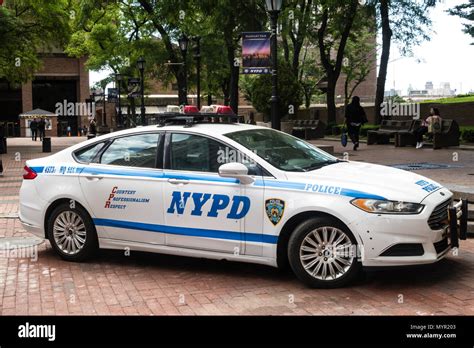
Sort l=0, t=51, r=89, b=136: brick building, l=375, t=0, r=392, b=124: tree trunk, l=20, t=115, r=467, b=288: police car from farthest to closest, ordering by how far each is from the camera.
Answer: l=0, t=51, r=89, b=136: brick building → l=375, t=0, r=392, b=124: tree trunk → l=20, t=115, r=467, b=288: police car

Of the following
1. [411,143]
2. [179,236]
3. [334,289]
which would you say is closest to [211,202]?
[179,236]

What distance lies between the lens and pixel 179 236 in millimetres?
6320

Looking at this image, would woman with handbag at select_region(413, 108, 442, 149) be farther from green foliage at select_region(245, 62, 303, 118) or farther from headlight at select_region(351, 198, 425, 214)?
headlight at select_region(351, 198, 425, 214)

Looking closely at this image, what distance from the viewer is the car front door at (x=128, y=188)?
6473mm

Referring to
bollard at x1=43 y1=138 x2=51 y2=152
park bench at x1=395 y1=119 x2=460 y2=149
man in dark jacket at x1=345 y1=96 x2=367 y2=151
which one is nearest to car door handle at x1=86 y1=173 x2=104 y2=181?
man in dark jacket at x1=345 y1=96 x2=367 y2=151

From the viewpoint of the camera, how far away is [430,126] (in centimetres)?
2069

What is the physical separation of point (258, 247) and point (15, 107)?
66.1m

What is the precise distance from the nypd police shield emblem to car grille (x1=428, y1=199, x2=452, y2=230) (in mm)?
1380

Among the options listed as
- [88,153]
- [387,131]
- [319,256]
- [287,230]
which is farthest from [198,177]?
[387,131]

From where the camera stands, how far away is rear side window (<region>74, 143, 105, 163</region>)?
7105 millimetres

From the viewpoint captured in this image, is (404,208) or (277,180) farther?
(277,180)

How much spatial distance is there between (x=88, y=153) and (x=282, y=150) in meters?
2.37

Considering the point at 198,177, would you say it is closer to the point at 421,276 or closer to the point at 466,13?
the point at 421,276
